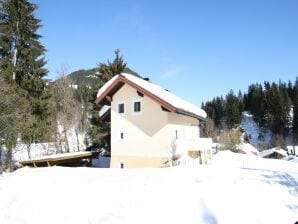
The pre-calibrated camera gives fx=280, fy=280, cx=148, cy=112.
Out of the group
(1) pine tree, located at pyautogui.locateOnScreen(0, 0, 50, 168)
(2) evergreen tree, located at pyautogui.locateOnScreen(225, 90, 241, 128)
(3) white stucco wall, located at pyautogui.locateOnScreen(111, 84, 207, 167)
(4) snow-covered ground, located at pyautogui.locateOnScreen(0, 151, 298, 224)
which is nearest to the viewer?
(4) snow-covered ground, located at pyautogui.locateOnScreen(0, 151, 298, 224)

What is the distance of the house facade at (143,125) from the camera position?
20.1 meters

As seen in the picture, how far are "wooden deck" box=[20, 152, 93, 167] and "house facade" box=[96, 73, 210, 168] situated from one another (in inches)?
142

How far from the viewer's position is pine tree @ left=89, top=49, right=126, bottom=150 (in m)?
27.2

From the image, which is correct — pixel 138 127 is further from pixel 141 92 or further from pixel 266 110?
pixel 266 110

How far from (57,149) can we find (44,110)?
7136 millimetres

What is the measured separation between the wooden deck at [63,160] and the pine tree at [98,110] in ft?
7.40

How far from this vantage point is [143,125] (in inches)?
833

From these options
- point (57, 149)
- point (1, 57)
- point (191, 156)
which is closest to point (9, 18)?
point (1, 57)

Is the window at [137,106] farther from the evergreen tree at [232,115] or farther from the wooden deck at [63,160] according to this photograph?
the evergreen tree at [232,115]

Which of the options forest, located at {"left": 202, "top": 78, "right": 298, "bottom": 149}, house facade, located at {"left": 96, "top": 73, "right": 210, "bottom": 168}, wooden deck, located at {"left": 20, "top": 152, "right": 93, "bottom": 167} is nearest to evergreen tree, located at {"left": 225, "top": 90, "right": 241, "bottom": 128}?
forest, located at {"left": 202, "top": 78, "right": 298, "bottom": 149}

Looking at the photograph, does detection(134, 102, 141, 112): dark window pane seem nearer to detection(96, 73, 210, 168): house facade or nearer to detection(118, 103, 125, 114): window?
detection(96, 73, 210, 168): house facade

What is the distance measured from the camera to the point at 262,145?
2901 inches

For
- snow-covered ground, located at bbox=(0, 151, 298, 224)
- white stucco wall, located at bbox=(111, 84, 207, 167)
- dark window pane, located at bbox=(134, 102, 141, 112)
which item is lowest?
snow-covered ground, located at bbox=(0, 151, 298, 224)

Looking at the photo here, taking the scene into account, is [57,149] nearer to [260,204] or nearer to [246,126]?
[260,204]
